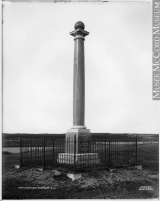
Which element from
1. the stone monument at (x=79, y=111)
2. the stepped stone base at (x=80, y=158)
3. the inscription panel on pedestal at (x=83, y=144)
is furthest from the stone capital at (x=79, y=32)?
the stepped stone base at (x=80, y=158)

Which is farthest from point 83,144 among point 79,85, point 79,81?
point 79,81

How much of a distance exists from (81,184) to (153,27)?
18.9 feet

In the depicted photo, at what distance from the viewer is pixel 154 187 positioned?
33.0 feet

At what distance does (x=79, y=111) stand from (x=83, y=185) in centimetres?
409

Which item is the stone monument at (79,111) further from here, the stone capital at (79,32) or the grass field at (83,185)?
the grass field at (83,185)

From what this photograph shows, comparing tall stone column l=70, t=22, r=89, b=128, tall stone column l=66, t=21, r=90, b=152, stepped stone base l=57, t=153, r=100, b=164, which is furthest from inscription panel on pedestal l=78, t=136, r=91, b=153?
tall stone column l=70, t=22, r=89, b=128

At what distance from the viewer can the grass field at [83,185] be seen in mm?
9188

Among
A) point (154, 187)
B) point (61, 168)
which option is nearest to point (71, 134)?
point (61, 168)

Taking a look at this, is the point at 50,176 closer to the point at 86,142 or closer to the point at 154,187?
the point at 86,142

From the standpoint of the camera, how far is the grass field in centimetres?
919

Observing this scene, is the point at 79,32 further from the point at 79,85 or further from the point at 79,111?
the point at 79,111

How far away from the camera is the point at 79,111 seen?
13.3 metres

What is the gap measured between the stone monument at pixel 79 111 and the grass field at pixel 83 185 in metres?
1.49

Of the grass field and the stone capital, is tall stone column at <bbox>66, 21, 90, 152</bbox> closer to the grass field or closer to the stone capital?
the stone capital
